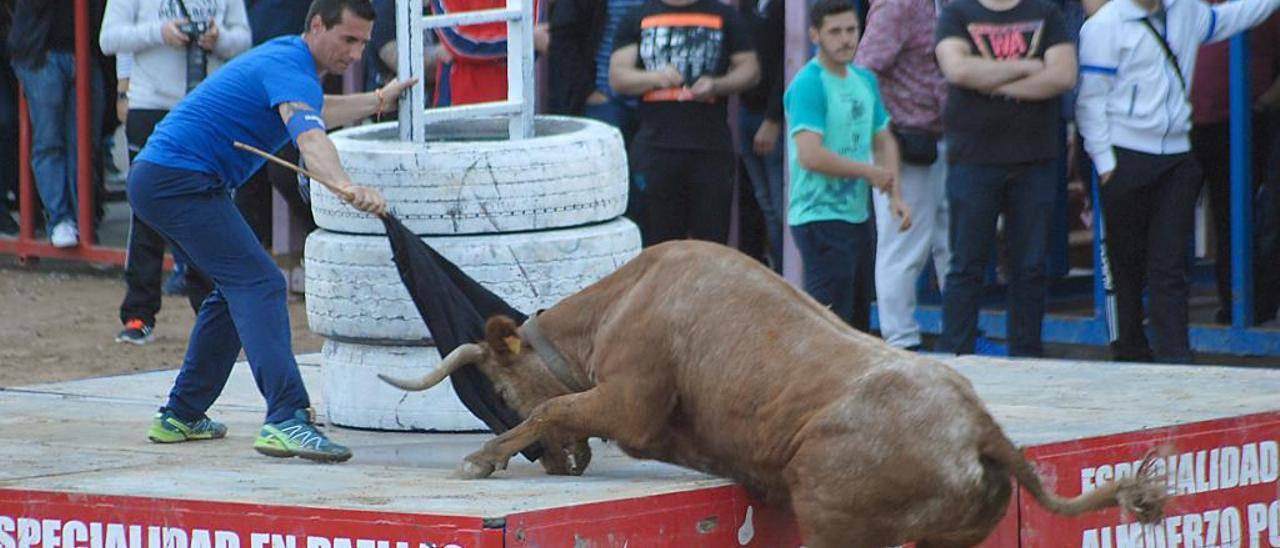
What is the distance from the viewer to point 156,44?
468 inches

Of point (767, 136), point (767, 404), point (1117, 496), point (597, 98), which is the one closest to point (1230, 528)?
point (1117, 496)

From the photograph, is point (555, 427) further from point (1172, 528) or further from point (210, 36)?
point (210, 36)

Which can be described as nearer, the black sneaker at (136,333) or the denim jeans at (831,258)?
the denim jeans at (831,258)

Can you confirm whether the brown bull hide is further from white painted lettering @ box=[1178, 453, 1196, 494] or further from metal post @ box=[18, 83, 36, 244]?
metal post @ box=[18, 83, 36, 244]

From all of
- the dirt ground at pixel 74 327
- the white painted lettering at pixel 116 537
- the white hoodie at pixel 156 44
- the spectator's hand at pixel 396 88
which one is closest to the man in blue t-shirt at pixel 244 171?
the spectator's hand at pixel 396 88

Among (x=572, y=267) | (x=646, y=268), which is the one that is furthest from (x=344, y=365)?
(x=646, y=268)

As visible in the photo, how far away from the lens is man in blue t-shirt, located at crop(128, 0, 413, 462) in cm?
723

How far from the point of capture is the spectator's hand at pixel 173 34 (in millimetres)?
11734

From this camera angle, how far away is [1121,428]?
7.23 meters

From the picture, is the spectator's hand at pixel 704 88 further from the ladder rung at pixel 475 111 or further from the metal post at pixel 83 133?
the metal post at pixel 83 133

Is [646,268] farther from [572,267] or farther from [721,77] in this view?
[721,77]

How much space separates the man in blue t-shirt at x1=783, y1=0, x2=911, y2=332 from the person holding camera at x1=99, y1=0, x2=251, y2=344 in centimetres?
342

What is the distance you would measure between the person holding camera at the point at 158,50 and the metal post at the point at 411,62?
4095mm

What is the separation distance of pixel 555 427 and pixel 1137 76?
4.42 meters
